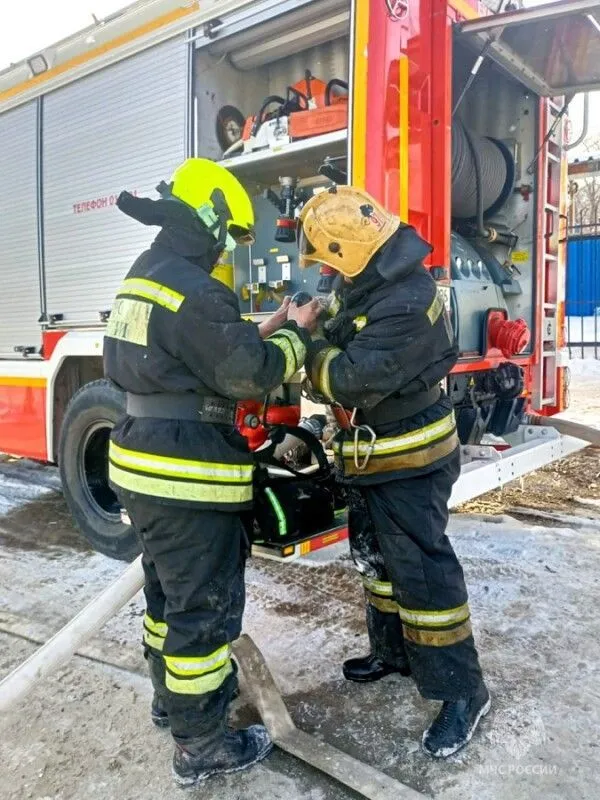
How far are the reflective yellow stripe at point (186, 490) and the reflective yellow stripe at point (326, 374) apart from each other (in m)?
0.40

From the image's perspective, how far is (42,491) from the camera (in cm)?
568

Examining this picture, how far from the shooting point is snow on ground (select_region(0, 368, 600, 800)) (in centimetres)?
211

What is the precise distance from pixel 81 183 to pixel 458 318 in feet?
8.10

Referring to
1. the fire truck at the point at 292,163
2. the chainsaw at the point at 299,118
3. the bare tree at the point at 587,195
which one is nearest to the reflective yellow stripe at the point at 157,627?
the fire truck at the point at 292,163

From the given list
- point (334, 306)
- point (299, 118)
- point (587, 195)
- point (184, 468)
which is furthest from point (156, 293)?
point (587, 195)

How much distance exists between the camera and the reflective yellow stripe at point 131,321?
205cm

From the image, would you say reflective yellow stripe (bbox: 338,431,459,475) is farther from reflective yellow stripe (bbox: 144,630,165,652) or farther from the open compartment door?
the open compartment door

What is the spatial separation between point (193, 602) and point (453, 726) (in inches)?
36.7

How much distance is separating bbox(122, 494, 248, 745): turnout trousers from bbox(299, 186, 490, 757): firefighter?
1.76 feet

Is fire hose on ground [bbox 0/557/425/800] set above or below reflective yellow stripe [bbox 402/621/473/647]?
below

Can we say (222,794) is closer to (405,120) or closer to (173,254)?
(173,254)

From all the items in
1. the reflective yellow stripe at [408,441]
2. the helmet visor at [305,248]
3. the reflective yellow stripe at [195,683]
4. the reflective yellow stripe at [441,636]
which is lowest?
the reflective yellow stripe at [195,683]

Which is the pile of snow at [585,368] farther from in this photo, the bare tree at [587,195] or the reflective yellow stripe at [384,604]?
the reflective yellow stripe at [384,604]

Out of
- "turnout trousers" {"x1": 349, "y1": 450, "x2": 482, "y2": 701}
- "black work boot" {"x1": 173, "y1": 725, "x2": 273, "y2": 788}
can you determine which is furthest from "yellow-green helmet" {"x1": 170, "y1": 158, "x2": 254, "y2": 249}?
"black work boot" {"x1": 173, "y1": 725, "x2": 273, "y2": 788}
